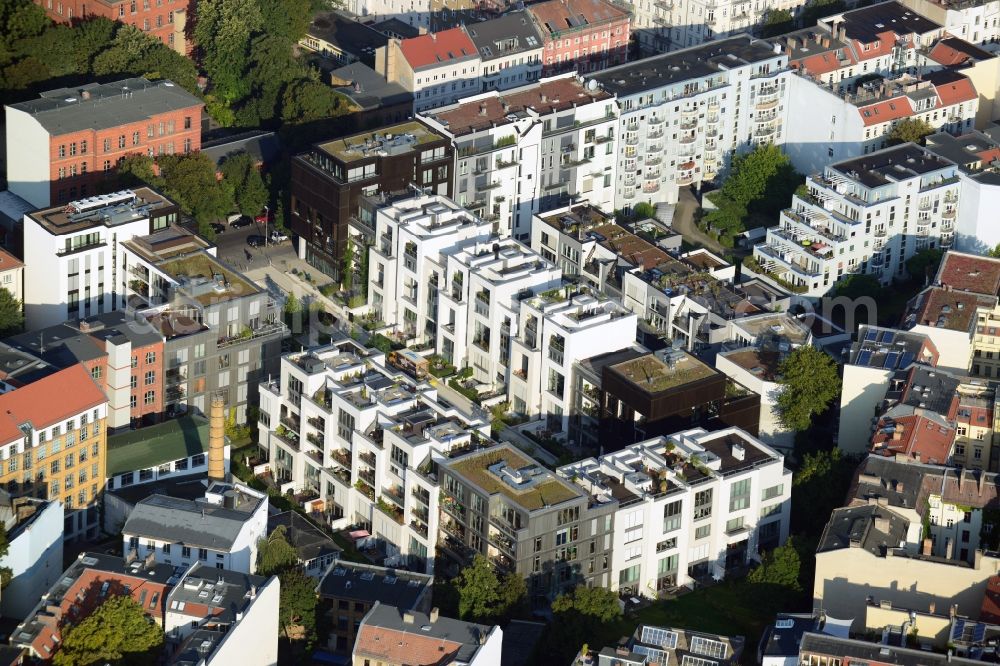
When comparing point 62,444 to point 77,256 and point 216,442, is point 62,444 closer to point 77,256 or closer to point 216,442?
point 216,442

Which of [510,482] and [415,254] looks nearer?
[510,482]

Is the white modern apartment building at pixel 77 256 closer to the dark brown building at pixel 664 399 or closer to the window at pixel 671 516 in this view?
the dark brown building at pixel 664 399

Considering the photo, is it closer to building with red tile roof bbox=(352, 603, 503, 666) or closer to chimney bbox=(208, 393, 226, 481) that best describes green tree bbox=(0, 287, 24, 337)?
chimney bbox=(208, 393, 226, 481)

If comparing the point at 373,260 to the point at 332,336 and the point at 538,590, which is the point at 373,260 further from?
the point at 538,590

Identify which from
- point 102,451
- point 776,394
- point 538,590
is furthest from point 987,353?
point 102,451

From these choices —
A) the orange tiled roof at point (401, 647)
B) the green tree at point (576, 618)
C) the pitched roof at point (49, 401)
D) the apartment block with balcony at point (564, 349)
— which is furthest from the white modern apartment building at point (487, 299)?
the orange tiled roof at point (401, 647)

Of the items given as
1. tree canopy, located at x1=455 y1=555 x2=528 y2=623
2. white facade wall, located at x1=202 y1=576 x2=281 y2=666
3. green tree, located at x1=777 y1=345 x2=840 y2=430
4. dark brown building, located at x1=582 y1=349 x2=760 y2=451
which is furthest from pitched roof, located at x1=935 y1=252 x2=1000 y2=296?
white facade wall, located at x1=202 y1=576 x2=281 y2=666

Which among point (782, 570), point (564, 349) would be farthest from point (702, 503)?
point (564, 349)
